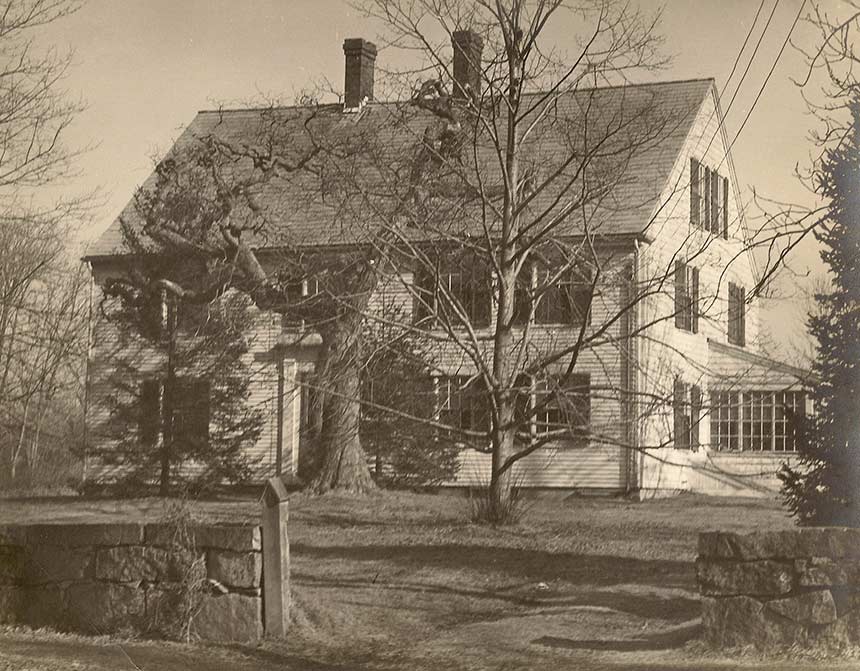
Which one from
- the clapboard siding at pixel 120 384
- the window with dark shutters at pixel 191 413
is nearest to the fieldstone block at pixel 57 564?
the window with dark shutters at pixel 191 413

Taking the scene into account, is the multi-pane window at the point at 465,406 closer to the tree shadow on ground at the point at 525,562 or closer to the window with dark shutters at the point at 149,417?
the tree shadow on ground at the point at 525,562

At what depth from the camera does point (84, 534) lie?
8.90m

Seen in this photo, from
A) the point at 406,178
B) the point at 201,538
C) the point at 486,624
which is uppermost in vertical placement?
the point at 406,178

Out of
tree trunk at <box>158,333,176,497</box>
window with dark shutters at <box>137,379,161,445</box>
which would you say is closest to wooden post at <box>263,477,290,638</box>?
tree trunk at <box>158,333,176,497</box>

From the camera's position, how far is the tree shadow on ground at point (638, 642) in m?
8.19

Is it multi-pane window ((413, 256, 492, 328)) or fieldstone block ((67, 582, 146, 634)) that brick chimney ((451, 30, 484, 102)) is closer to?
multi-pane window ((413, 256, 492, 328))

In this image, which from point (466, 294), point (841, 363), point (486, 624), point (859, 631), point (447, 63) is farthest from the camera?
point (466, 294)

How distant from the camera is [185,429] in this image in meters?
19.6

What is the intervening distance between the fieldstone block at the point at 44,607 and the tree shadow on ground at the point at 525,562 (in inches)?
151

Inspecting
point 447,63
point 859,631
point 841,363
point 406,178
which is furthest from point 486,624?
point 406,178

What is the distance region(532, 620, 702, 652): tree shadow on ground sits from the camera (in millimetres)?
8188

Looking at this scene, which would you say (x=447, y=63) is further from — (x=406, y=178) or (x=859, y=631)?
(x=859, y=631)

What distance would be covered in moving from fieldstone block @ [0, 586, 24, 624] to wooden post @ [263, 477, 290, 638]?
74.3 inches

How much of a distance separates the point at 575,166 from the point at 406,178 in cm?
253
